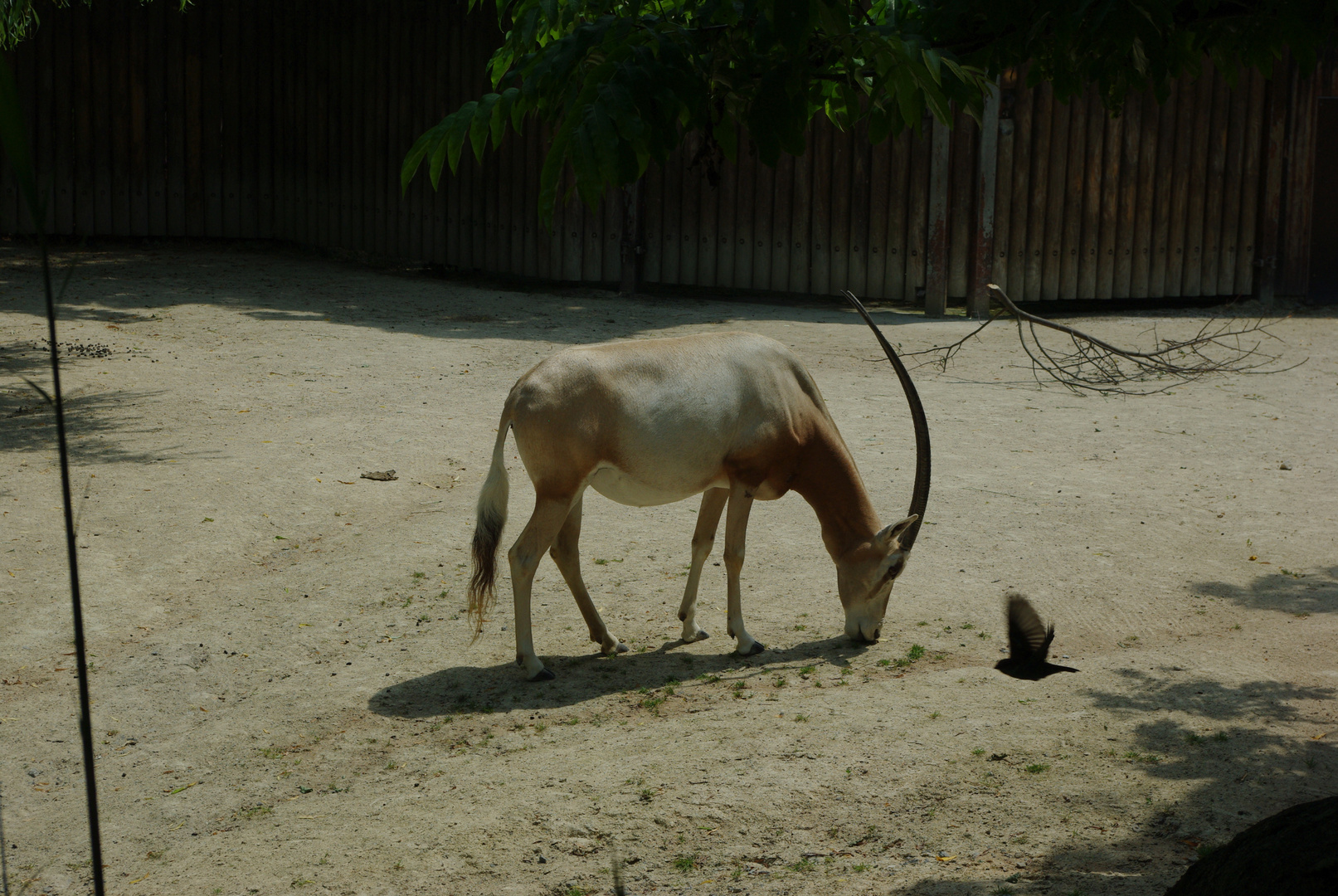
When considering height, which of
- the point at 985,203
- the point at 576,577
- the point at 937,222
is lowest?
the point at 576,577

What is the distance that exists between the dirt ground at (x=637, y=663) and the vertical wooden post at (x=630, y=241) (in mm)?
4803

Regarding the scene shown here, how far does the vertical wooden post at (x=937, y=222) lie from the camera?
12.8 metres

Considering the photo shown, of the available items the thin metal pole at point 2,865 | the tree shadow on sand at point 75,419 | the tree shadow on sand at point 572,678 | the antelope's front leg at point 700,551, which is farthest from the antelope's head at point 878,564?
the tree shadow on sand at point 75,419

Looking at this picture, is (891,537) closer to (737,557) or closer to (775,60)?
(737,557)

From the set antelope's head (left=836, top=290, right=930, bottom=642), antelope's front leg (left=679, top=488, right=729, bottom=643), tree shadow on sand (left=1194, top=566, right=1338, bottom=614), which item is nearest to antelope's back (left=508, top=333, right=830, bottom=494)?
antelope's front leg (left=679, top=488, right=729, bottom=643)

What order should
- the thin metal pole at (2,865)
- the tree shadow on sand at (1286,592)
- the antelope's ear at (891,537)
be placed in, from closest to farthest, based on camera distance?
the thin metal pole at (2,865), the antelope's ear at (891,537), the tree shadow on sand at (1286,592)

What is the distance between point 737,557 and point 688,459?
0.53m

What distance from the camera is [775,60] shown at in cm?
279

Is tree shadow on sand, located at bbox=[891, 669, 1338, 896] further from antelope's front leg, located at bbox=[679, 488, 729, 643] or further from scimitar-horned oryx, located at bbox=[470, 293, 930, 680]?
antelope's front leg, located at bbox=[679, 488, 729, 643]

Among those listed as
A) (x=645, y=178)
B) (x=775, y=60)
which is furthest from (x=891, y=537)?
(x=645, y=178)

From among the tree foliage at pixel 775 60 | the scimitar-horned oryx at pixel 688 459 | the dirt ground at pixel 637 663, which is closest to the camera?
the tree foliage at pixel 775 60

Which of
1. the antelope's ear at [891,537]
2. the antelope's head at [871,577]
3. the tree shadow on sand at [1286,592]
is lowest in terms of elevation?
the tree shadow on sand at [1286,592]

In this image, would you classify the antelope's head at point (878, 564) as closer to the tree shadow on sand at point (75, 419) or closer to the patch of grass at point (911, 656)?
the patch of grass at point (911, 656)

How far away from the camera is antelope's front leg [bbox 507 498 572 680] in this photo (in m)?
4.88
